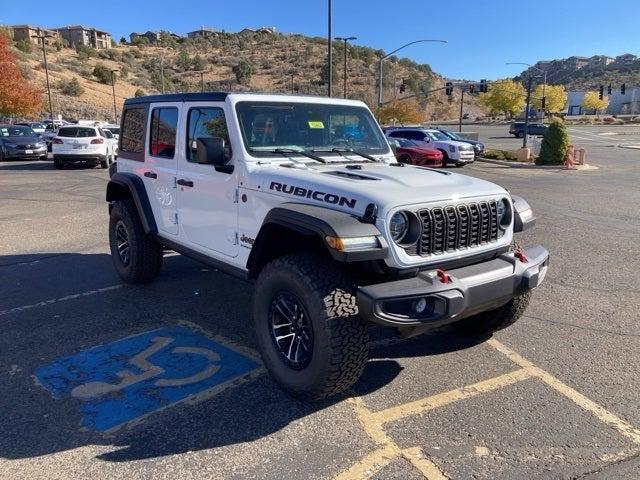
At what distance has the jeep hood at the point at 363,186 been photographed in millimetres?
3273

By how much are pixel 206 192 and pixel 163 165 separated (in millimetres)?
890

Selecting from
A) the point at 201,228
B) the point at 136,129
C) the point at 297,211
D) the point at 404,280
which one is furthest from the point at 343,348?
the point at 136,129

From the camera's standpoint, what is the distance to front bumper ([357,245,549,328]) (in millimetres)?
2957

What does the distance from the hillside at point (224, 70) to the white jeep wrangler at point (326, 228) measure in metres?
52.8

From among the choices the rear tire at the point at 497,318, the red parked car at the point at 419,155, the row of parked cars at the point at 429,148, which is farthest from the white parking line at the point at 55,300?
the red parked car at the point at 419,155

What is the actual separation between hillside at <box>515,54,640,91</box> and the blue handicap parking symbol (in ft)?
495

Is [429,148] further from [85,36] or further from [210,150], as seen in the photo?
[85,36]

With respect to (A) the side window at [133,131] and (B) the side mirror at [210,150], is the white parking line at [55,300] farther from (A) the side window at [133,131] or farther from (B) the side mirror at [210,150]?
(B) the side mirror at [210,150]

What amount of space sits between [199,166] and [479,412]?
2824 mm

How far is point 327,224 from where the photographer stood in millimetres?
3078

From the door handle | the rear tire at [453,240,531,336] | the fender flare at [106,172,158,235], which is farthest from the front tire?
the fender flare at [106,172,158,235]

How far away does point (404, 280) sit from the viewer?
3.14 metres

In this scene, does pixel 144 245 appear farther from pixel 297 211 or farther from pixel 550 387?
pixel 550 387

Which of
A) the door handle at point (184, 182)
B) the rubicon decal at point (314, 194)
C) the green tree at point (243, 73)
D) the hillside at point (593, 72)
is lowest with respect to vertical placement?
the door handle at point (184, 182)
